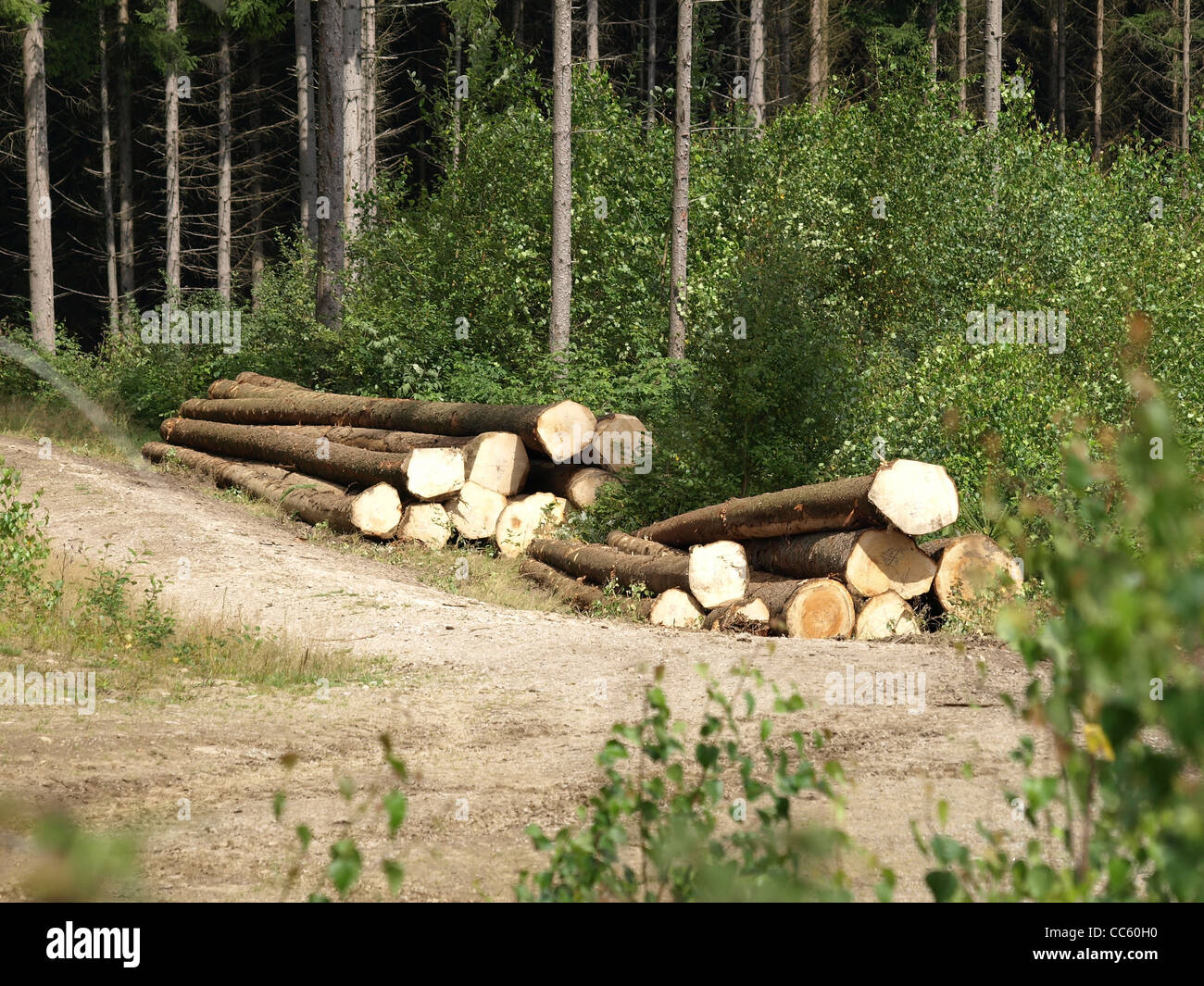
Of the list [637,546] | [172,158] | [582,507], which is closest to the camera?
[637,546]

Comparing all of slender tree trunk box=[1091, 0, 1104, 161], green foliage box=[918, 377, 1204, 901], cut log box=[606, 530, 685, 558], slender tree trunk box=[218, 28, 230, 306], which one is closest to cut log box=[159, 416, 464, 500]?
cut log box=[606, 530, 685, 558]

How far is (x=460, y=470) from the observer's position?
13758 millimetres

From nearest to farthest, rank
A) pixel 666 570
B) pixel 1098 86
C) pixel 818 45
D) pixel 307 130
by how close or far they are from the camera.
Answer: pixel 666 570 → pixel 818 45 → pixel 307 130 → pixel 1098 86

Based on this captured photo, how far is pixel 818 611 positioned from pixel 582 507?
4.34 meters

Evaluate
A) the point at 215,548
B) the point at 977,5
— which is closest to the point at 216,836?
the point at 215,548

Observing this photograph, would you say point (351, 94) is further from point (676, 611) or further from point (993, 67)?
point (676, 611)

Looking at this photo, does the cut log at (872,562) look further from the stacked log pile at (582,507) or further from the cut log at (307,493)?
the cut log at (307,493)

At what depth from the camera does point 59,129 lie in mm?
36875

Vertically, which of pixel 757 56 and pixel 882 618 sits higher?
pixel 757 56

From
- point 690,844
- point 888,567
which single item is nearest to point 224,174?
point 888,567


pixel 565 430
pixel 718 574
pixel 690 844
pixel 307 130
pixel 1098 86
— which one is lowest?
pixel 690 844

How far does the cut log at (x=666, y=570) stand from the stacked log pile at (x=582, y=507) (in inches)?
0.7

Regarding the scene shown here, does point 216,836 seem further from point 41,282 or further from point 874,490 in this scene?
point 41,282

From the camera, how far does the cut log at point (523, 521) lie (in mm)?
13727
